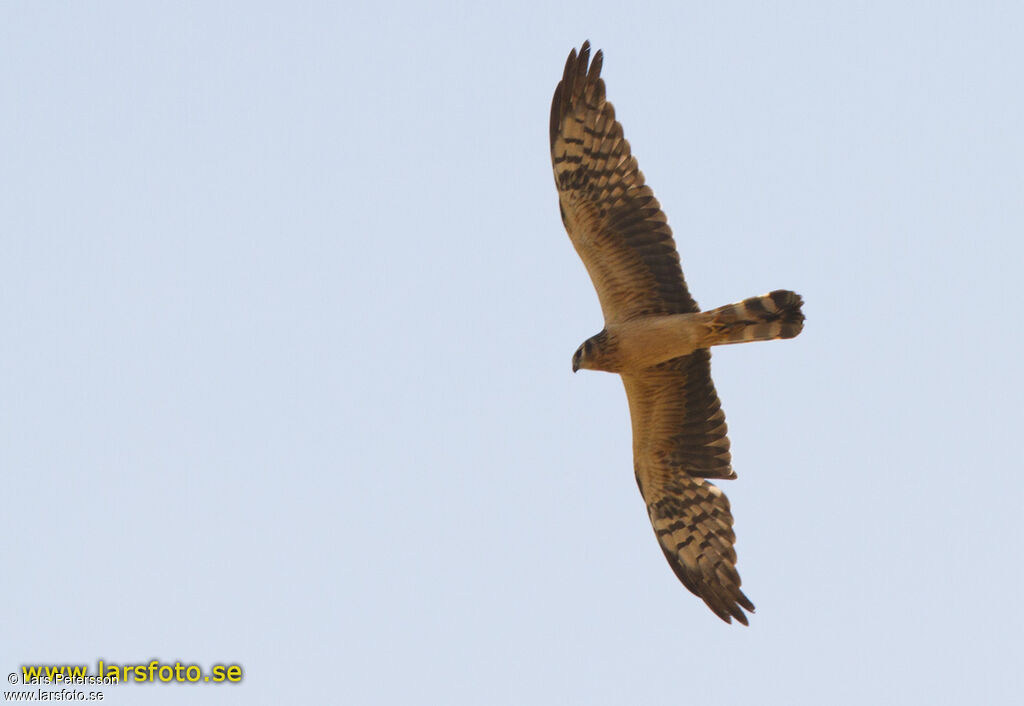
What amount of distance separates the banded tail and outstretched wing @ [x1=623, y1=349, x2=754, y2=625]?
720 mm

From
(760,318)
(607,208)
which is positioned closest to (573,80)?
(607,208)

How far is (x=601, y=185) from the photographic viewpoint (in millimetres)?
11969

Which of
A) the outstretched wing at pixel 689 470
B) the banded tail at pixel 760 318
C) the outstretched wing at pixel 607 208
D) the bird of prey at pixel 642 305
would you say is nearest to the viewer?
the banded tail at pixel 760 318

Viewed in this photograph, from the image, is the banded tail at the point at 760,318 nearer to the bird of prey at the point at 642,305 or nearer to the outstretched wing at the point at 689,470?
the bird of prey at the point at 642,305

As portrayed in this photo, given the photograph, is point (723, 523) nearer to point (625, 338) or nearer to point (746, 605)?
point (746, 605)

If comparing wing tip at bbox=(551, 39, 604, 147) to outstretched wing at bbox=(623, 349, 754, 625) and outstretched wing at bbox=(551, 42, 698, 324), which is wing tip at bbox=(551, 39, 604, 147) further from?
outstretched wing at bbox=(623, 349, 754, 625)

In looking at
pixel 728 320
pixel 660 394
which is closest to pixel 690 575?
pixel 660 394

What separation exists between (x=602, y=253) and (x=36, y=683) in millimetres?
6045

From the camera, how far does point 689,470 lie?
Result: 12.9 meters

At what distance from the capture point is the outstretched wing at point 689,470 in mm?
12492

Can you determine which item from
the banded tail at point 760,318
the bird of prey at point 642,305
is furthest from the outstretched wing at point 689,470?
the banded tail at point 760,318

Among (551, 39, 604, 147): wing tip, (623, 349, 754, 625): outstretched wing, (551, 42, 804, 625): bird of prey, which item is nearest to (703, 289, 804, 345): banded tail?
(551, 42, 804, 625): bird of prey

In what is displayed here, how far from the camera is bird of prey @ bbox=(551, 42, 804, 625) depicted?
1173 centimetres

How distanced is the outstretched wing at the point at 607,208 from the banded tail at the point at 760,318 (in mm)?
350
